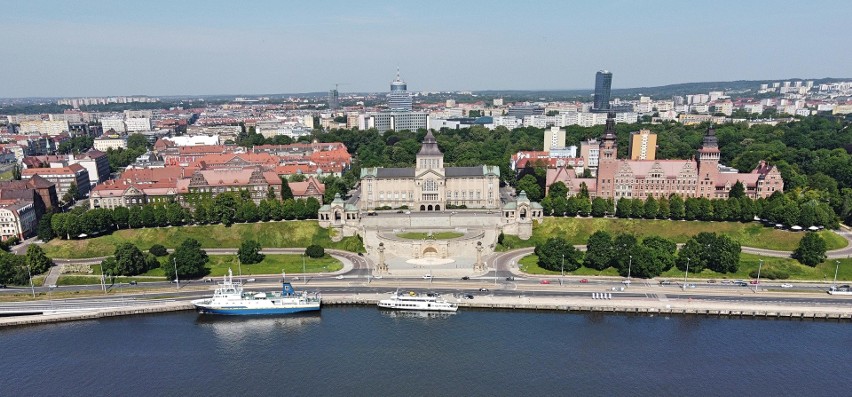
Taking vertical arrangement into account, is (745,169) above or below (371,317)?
above

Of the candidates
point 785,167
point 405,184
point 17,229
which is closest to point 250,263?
point 405,184

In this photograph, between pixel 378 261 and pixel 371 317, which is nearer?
pixel 371 317

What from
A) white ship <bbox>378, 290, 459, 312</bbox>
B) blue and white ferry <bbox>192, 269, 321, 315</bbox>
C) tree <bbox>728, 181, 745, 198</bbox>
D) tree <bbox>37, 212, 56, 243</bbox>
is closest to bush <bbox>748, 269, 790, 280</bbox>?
tree <bbox>728, 181, 745, 198</bbox>

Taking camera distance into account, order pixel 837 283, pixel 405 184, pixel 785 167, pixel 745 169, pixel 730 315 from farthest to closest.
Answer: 1. pixel 745 169
2. pixel 785 167
3. pixel 405 184
4. pixel 837 283
5. pixel 730 315

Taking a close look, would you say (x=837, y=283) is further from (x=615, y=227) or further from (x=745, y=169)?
(x=745, y=169)

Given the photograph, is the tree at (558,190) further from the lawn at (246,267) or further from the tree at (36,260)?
the tree at (36,260)

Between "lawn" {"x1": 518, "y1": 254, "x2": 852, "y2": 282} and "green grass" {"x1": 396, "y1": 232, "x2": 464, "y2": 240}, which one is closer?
"lawn" {"x1": 518, "y1": 254, "x2": 852, "y2": 282}

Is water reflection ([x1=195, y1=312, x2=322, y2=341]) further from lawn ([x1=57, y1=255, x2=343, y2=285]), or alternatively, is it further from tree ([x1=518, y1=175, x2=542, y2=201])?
tree ([x1=518, y1=175, x2=542, y2=201])
